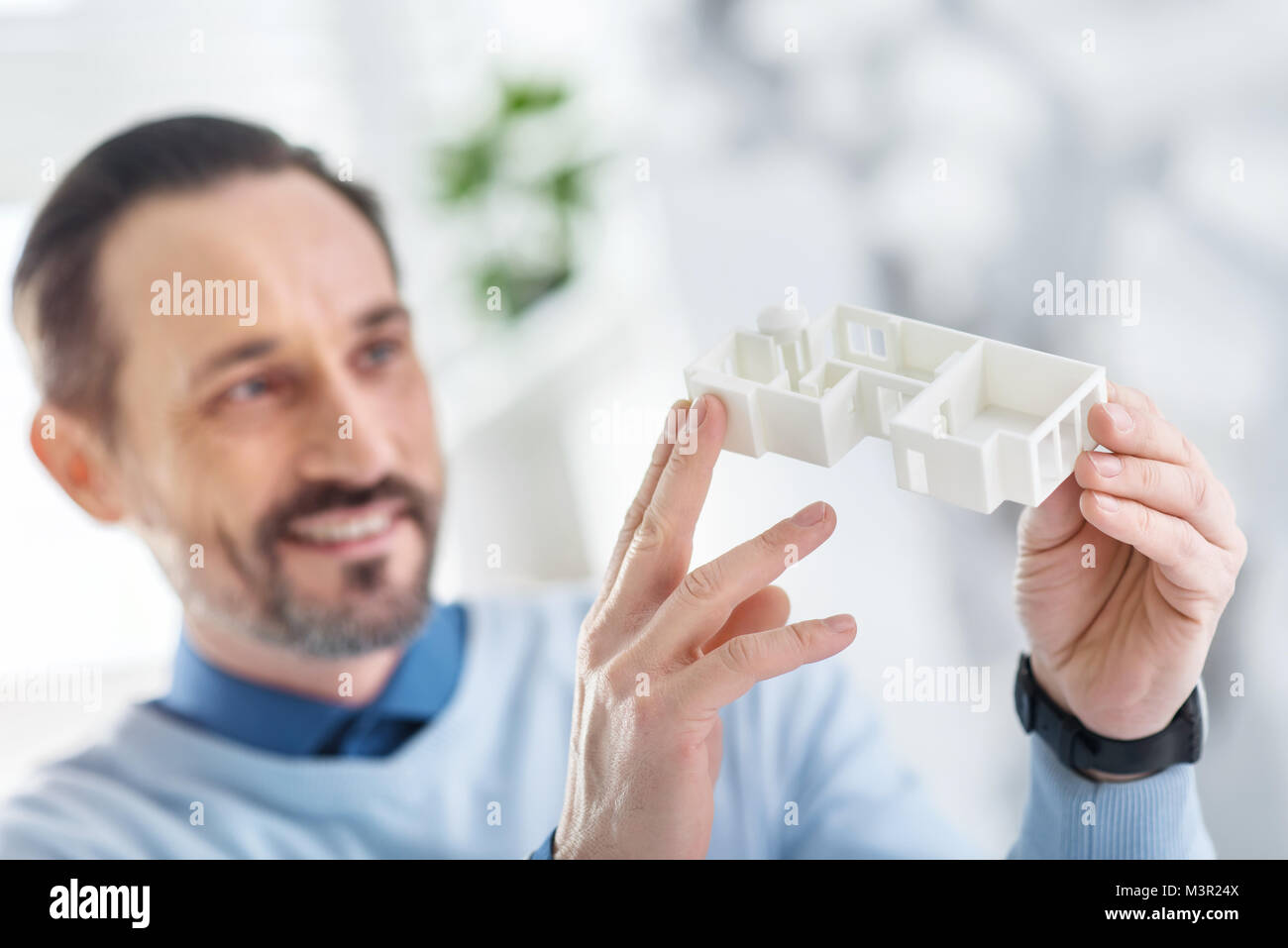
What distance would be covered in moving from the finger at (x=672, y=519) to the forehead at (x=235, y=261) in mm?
595

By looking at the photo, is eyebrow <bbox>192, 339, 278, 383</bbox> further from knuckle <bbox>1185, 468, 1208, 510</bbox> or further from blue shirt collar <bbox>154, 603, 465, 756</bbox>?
knuckle <bbox>1185, 468, 1208, 510</bbox>

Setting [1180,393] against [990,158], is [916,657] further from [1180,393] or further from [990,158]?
[990,158]

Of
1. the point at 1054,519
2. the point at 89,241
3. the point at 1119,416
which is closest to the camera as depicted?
the point at 1119,416

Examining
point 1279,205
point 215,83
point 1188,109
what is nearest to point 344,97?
point 215,83

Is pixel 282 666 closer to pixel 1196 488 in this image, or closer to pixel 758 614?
pixel 758 614

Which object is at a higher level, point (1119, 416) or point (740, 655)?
point (1119, 416)

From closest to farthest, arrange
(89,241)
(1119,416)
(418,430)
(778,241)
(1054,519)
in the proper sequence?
(1119,416) → (1054,519) → (89,241) → (418,430) → (778,241)

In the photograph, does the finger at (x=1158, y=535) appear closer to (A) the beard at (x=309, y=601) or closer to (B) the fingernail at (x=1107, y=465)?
(B) the fingernail at (x=1107, y=465)

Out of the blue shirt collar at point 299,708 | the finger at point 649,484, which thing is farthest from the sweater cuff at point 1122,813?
the blue shirt collar at point 299,708

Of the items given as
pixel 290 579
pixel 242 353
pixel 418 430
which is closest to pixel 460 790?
pixel 290 579

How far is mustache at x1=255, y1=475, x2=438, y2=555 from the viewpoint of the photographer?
46.6 inches

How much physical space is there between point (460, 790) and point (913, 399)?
69cm

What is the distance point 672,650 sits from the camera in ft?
2.29

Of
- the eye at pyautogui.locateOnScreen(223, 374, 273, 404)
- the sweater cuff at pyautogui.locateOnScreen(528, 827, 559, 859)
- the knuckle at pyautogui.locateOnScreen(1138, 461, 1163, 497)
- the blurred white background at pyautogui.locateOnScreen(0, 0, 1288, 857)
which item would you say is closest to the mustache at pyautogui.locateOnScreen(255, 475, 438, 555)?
the eye at pyautogui.locateOnScreen(223, 374, 273, 404)
